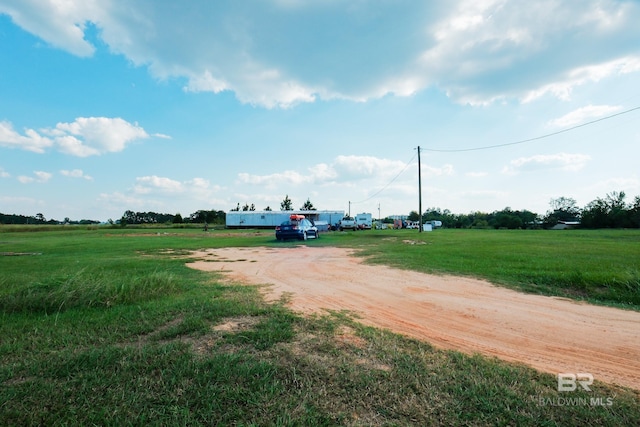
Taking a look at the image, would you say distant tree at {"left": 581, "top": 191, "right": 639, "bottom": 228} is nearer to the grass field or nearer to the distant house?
the distant house

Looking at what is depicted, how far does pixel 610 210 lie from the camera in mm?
60188

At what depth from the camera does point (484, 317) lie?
4.96m

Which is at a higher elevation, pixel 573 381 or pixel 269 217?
pixel 269 217

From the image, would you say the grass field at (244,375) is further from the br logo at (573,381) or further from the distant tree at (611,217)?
the distant tree at (611,217)

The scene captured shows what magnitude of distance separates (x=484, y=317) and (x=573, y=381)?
2059 millimetres

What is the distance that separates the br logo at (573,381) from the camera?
9.13ft

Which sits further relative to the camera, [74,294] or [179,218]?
[179,218]

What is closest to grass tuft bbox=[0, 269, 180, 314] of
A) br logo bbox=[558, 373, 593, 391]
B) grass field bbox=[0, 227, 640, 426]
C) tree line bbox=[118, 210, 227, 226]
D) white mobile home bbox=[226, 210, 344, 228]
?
grass field bbox=[0, 227, 640, 426]

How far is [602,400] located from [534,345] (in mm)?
1252

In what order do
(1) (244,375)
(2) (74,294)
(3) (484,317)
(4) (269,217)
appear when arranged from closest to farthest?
(1) (244,375) → (3) (484,317) → (2) (74,294) → (4) (269,217)

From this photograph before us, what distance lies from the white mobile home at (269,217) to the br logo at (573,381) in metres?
49.7


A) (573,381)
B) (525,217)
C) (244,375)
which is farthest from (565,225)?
(244,375)

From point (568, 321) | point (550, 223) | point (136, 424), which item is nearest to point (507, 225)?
point (550, 223)

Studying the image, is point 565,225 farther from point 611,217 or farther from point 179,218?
point 179,218
